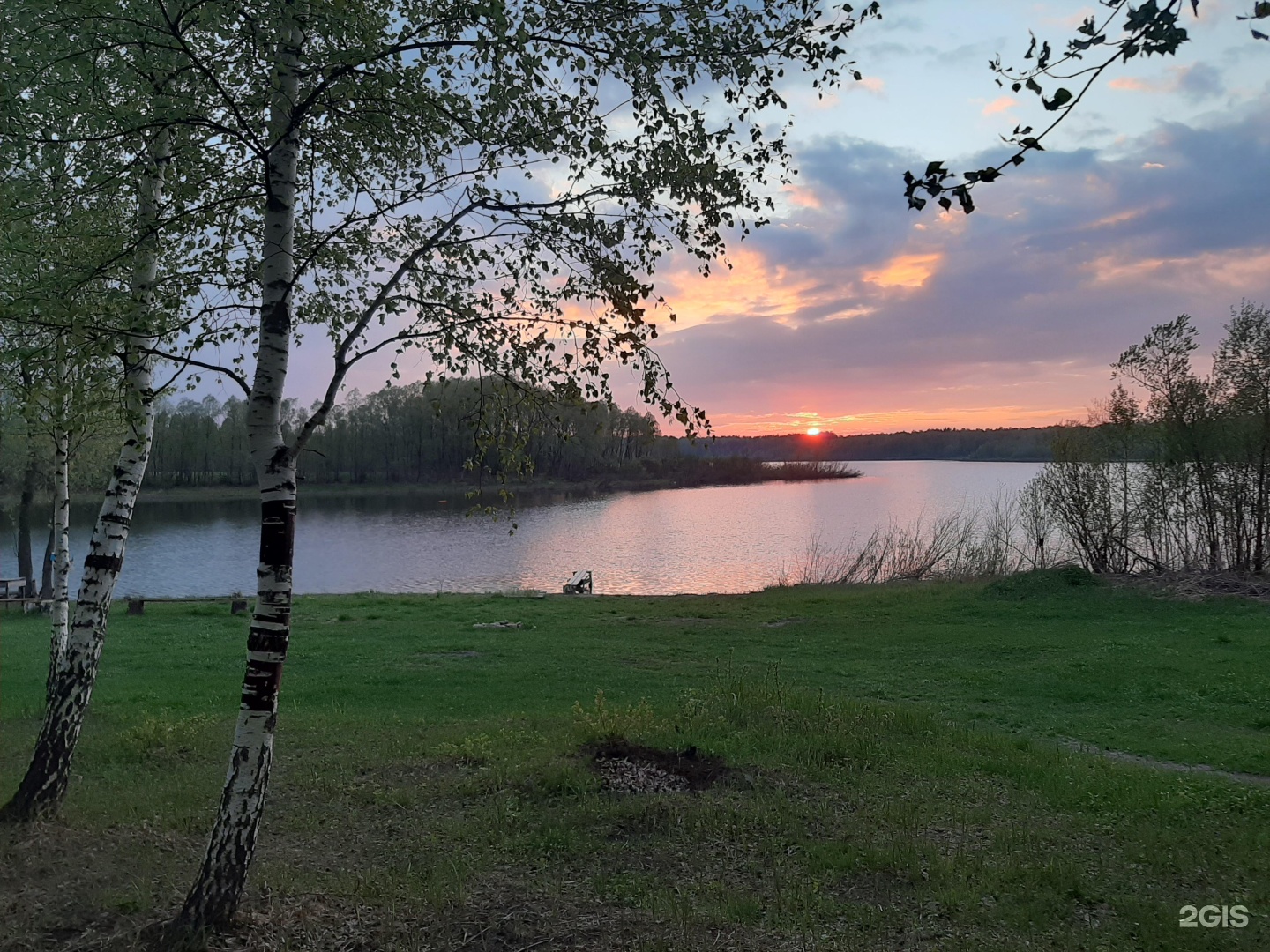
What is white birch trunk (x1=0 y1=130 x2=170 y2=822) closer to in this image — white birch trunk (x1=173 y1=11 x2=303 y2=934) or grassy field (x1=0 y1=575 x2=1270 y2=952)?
grassy field (x1=0 y1=575 x2=1270 y2=952)

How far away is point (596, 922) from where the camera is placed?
397 cm

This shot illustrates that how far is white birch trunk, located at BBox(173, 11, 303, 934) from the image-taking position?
3.76m

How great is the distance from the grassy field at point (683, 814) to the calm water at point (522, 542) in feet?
42.5

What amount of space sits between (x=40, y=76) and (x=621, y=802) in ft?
17.9

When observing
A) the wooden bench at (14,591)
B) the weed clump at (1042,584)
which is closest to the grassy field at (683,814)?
the weed clump at (1042,584)

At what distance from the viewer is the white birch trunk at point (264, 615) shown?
376cm

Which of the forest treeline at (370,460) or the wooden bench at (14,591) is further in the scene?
the forest treeline at (370,460)

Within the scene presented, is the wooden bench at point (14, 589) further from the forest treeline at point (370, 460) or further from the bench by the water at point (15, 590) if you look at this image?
the forest treeline at point (370, 460)

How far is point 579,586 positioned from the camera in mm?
26172

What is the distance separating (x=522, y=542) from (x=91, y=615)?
3338 cm

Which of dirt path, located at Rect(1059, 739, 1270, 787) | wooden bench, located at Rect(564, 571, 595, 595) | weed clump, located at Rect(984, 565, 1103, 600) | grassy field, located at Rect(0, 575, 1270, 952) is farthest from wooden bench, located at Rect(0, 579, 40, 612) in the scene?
weed clump, located at Rect(984, 565, 1103, 600)

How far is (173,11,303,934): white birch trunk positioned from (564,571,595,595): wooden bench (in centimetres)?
2131

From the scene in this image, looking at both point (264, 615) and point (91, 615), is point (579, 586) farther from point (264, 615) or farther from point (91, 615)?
point (264, 615)

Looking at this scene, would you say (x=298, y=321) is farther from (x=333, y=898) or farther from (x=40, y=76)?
→ (x=333, y=898)
